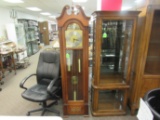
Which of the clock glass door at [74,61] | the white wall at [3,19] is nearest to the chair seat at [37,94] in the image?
the clock glass door at [74,61]

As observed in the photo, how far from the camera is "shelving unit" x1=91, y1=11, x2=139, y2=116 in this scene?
1.79 meters

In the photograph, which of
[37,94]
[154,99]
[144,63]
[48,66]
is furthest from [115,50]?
[154,99]

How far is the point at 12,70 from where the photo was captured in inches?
181

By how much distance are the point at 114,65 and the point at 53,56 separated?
1.22m

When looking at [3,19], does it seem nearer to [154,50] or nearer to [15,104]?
[15,104]

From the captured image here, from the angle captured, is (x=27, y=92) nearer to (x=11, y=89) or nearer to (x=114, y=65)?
(x=11, y=89)

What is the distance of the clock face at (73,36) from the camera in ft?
6.23

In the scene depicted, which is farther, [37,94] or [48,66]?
[48,66]

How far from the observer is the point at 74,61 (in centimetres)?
211

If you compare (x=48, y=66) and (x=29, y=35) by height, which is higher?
(x=29, y=35)

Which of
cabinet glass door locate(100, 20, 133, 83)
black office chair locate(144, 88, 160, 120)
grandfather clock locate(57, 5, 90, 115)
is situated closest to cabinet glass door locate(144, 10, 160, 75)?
cabinet glass door locate(100, 20, 133, 83)

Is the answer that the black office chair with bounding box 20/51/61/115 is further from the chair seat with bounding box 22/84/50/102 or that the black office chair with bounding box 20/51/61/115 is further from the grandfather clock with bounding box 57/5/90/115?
the grandfather clock with bounding box 57/5/90/115

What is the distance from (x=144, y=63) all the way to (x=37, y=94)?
182cm

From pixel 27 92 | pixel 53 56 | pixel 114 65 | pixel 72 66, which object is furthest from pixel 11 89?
pixel 114 65
